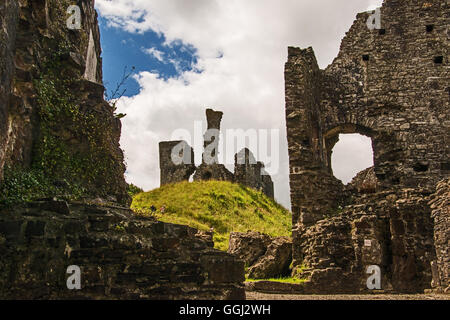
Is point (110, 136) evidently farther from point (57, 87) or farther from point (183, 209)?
point (183, 209)

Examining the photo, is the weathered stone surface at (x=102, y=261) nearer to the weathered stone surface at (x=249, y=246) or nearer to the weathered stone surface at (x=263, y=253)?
the weathered stone surface at (x=263, y=253)

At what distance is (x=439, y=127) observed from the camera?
49.7 feet

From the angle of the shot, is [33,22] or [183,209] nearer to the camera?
[33,22]

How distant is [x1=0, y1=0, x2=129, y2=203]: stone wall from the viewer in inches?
277

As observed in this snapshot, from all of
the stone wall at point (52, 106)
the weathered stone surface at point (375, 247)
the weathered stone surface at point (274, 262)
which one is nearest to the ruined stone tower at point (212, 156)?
the weathered stone surface at point (274, 262)

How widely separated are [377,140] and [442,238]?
6.35 m

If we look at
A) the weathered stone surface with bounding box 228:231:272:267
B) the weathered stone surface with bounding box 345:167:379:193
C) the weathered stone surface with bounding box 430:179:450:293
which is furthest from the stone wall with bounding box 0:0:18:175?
the weathered stone surface with bounding box 345:167:379:193

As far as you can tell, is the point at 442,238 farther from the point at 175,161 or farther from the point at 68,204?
the point at 175,161

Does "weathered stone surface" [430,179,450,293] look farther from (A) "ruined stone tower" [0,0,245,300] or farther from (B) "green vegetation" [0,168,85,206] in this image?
(B) "green vegetation" [0,168,85,206]

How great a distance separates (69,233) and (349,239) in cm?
774

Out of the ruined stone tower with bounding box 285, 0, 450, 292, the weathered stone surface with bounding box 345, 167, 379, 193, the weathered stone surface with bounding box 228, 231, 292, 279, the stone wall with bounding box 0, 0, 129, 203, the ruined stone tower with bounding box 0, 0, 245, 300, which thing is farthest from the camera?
the weathered stone surface with bounding box 345, 167, 379, 193

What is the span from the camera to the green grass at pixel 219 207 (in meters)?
18.2

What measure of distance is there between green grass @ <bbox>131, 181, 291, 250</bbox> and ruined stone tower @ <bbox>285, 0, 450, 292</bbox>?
156 inches
